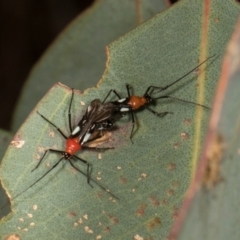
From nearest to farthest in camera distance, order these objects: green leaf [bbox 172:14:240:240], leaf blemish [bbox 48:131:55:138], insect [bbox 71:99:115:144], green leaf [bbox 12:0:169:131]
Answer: green leaf [bbox 172:14:240:240] → leaf blemish [bbox 48:131:55:138] → insect [bbox 71:99:115:144] → green leaf [bbox 12:0:169:131]

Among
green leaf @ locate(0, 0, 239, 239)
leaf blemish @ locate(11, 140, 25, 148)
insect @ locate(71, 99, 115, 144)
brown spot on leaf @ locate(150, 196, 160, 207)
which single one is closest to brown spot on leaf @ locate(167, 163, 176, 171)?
green leaf @ locate(0, 0, 239, 239)

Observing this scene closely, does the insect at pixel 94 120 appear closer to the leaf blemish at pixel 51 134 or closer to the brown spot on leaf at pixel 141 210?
the leaf blemish at pixel 51 134

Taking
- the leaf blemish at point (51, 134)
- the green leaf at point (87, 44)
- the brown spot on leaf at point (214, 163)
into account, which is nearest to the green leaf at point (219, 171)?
the brown spot on leaf at point (214, 163)

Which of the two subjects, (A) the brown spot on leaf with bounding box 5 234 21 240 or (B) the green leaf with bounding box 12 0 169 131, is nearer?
(A) the brown spot on leaf with bounding box 5 234 21 240

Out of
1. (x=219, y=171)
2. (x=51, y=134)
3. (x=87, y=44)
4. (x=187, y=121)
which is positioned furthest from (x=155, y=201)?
(x=87, y=44)

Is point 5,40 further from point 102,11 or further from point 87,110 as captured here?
point 87,110

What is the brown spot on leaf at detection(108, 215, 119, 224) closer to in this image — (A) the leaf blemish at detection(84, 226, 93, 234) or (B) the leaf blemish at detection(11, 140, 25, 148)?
(A) the leaf blemish at detection(84, 226, 93, 234)

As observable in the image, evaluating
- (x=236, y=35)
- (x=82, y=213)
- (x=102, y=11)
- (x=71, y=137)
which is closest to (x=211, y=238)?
(x=236, y=35)

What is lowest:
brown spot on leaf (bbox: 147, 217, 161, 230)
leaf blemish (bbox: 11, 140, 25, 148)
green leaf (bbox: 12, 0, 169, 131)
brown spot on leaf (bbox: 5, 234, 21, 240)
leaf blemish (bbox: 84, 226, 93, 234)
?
brown spot on leaf (bbox: 5, 234, 21, 240)
